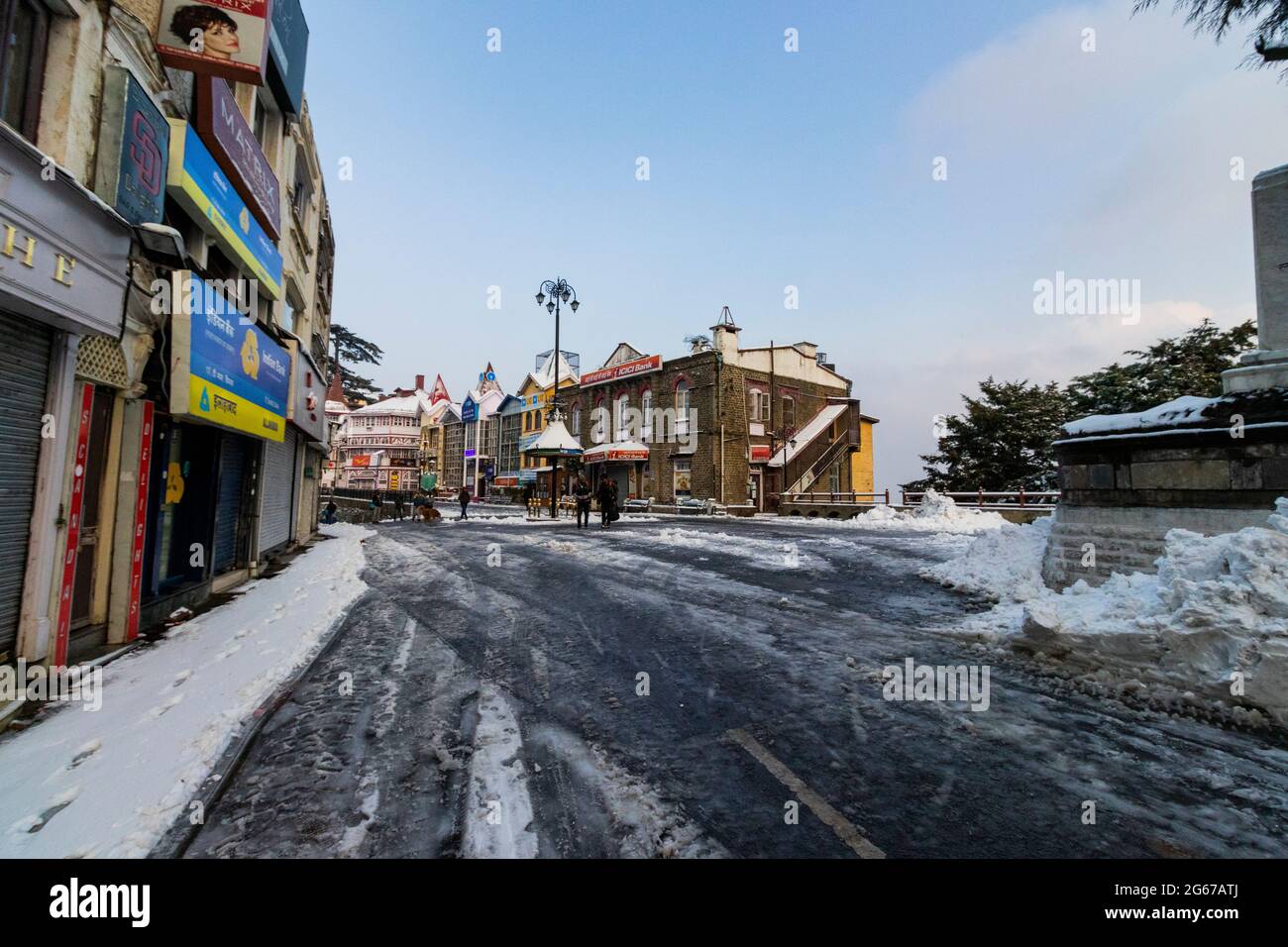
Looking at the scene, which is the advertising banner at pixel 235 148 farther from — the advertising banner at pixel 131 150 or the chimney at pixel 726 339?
the chimney at pixel 726 339

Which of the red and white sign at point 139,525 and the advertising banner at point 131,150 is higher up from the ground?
the advertising banner at point 131,150

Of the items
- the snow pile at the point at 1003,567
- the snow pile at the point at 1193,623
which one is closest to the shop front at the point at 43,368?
the snow pile at the point at 1193,623

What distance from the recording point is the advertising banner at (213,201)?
5.93 meters

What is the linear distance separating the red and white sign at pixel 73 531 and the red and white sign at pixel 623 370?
100.0 ft

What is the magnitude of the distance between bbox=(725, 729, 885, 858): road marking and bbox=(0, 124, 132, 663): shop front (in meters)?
5.42

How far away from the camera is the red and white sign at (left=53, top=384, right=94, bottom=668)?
436cm

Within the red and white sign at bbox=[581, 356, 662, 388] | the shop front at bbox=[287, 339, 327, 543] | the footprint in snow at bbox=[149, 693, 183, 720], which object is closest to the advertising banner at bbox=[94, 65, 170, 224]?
the footprint in snow at bbox=[149, 693, 183, 720]

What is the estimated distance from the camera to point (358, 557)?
12023mm

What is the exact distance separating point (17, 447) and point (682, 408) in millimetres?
30000

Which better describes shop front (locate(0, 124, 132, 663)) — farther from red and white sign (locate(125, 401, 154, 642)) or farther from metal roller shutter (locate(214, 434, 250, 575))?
metal roller shutter (locate(214, 434, 250, 575))

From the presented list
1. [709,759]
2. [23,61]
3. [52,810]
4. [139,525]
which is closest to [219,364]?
[139,525]

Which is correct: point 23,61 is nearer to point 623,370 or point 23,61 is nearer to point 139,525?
point 139,525
